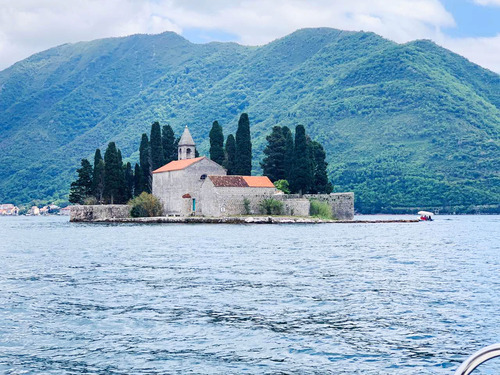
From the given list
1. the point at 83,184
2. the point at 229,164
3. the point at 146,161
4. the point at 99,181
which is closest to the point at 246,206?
the point at 229,164

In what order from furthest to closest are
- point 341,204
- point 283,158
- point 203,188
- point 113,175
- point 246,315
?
point 113,175 → point 283,158 → point 341,204 → point 203,188 → point 246,315

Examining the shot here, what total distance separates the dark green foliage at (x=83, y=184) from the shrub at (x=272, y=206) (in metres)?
23.7

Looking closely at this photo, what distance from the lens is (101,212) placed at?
7725 cm

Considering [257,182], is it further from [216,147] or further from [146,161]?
[146,161]

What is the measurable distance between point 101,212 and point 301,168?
23298 mm

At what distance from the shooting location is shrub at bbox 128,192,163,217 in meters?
75.3

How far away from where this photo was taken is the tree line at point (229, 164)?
228 ft

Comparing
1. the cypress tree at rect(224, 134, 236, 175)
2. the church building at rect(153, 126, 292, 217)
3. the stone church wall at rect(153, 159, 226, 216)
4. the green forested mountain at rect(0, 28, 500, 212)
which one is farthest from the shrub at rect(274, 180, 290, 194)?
the green forested mountain at rect(0, 28, 500, 212)

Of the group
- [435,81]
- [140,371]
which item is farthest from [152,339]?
[435,81]

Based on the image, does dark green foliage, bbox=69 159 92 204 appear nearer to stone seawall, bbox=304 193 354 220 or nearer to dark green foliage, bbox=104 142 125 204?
dark green foliage, bbox=104 142 125 204

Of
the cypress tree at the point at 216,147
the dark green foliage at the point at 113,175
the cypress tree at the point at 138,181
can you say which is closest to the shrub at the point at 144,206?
the dark green foliage at the point at 113,175

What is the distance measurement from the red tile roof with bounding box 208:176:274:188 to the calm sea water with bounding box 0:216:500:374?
39.1 m

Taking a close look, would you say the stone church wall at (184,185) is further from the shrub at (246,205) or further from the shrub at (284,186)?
the shrub at (284,186)

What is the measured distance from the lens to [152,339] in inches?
528
